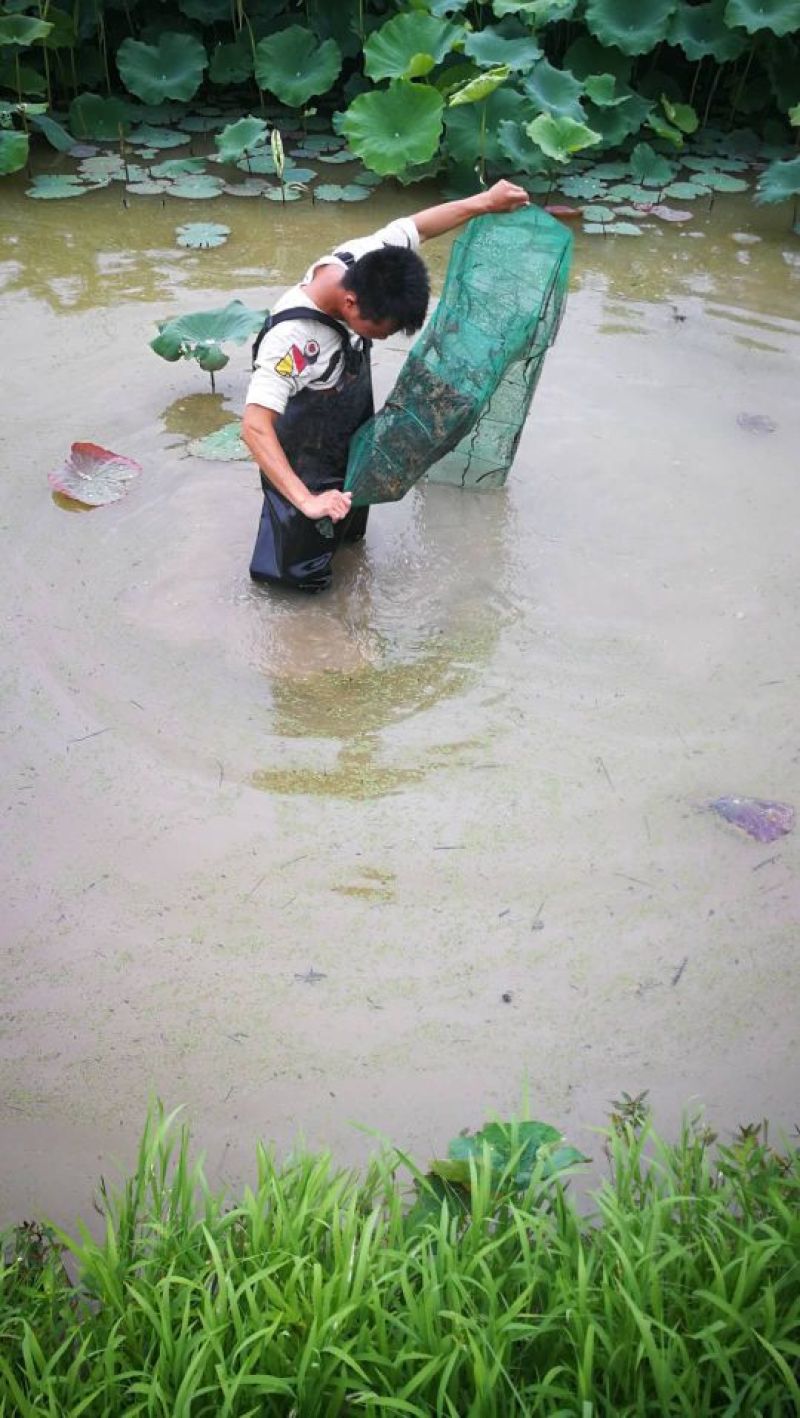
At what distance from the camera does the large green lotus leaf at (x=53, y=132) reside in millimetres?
6645

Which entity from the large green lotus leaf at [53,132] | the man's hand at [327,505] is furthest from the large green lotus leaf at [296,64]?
the man's hand at [327,505]

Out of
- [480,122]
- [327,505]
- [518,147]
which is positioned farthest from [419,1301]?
[480,122]

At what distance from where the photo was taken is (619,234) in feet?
20.1

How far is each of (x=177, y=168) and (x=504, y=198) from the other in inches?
143

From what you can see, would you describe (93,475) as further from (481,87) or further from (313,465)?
(481,87)

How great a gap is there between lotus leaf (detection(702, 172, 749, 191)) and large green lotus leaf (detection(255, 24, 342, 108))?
2.04m

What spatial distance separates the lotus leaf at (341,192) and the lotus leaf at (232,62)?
1.11 m

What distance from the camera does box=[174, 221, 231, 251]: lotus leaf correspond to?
19.1ft

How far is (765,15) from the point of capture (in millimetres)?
6320

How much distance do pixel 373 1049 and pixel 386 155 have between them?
191 inches

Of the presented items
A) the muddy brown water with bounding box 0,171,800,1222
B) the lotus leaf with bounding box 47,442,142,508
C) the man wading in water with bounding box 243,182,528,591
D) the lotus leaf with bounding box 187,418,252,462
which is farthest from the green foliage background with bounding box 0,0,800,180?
the man wading in water with bounding box 243,182,528,591

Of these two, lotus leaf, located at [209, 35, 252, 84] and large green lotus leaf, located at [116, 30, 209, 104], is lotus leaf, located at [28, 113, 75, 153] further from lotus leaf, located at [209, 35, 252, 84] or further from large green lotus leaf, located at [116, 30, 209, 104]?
lotus leaf, located at [209, 35, 252, 84]

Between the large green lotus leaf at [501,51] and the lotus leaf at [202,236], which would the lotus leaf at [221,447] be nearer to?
the lotus leaf at [202,236]

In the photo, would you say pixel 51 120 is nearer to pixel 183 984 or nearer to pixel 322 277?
pixel 322 277
